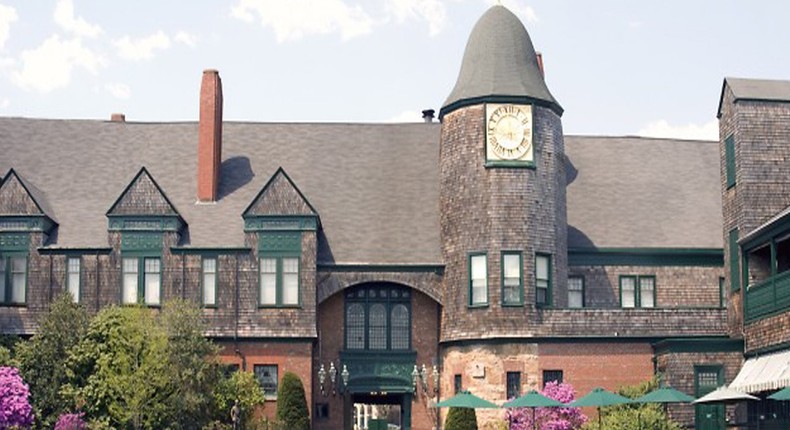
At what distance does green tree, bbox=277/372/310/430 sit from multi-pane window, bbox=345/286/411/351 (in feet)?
13.4

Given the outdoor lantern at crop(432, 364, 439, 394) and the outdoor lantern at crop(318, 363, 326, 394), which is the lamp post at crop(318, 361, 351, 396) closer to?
the outdoor lantern at crop(318, 363, 326, 394)

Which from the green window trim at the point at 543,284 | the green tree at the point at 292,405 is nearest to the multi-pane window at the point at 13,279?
the green tree at the point at 292,405

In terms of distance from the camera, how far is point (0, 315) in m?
51.5

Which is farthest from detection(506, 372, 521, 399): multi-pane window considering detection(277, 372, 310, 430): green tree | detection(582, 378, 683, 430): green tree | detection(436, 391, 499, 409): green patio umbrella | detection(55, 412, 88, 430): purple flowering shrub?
detection(55, 412, 88, 430): purple flowering shrub

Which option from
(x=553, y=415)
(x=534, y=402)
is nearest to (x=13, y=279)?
(x=553, y=415)

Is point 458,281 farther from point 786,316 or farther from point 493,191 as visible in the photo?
point 786,316

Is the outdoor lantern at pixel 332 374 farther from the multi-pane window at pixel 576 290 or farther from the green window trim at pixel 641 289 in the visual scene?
the green window trim at pixel 641 289

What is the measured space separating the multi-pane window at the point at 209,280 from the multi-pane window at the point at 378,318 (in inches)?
201

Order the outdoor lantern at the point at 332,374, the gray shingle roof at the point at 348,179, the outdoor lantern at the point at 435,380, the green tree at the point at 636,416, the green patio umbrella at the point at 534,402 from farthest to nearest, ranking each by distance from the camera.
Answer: the gray shingle roof at the point at 348,179 → the outdoor lantern at the point at 435,380 → the outdoor lantern at the point at 332,374 → the green tree at the point at 636,416 → the green patio umbrella at the point at 534,402

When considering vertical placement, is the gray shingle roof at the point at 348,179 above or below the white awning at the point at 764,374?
above

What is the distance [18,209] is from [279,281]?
9.84 m

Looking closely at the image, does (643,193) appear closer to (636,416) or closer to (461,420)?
(461,420)

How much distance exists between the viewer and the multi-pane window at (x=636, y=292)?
2154 inches

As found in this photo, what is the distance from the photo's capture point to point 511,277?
50.9 meters
